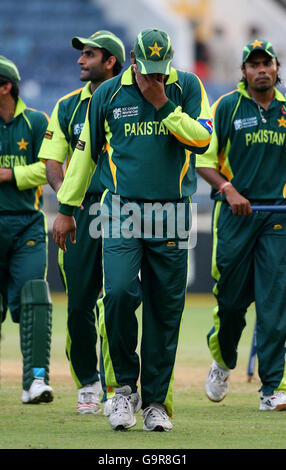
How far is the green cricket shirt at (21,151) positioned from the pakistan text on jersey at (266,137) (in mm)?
1584

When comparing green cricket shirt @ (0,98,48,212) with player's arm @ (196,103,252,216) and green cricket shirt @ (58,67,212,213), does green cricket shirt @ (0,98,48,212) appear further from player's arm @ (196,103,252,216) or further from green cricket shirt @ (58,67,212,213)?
green cricket shirt @ (58,67,212,213)

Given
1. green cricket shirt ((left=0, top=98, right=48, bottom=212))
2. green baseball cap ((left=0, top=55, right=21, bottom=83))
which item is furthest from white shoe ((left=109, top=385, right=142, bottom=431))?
green baseball cap ((left=0, top=55, right=21, bottom=83))

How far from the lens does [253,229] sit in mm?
7324

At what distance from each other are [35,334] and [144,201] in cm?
193

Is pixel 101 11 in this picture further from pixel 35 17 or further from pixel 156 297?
pixel 156 297

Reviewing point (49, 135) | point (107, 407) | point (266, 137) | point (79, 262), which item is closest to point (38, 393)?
point (107, 407)

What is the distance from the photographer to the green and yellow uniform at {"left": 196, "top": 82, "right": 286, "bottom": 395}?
7.20 meters

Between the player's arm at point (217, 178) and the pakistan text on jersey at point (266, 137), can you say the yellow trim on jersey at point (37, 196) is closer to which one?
the player's arm at point (217, 178)

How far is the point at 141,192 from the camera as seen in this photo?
581 centimetres

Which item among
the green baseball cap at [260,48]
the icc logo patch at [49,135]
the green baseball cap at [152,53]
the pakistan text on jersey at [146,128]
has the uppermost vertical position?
the green baseball cap at [260,48]

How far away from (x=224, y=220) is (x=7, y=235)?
65.0 inches

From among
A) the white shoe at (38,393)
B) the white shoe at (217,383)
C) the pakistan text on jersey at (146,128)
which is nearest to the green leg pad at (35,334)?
the white shoe at (38,393)

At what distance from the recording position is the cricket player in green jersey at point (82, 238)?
710cm

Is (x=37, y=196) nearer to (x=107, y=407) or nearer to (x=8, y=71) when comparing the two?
(x=8, y=71)
